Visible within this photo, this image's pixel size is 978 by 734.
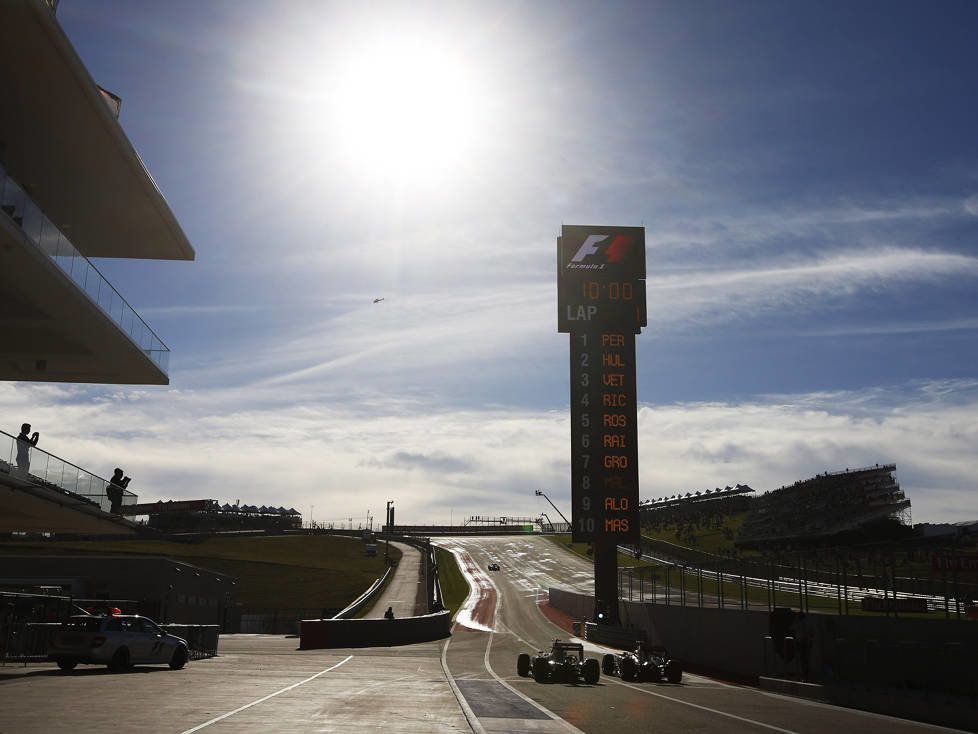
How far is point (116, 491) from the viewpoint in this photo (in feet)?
136

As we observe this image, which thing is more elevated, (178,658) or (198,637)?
(178,658)

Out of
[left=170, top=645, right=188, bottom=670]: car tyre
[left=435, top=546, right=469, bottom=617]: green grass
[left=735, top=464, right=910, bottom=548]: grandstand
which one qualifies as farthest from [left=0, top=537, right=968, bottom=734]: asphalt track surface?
[left=735, top=464, right=910, bottom=548]: grandstand

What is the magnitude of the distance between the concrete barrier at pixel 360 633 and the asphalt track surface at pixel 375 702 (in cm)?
531

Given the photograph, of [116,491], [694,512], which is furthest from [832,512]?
[116,491]

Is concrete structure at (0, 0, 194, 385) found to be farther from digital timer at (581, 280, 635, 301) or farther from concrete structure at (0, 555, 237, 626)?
digital timer at (581, 280, 635, 301)

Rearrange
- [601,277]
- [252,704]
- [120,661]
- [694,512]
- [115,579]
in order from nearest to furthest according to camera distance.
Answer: [252,704], [120,661], [601,277], [115,579], [694,512]

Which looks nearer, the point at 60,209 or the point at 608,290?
the point at 60,209

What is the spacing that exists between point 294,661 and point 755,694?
16174 millimetres

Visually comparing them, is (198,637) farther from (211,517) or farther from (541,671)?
(211,517)

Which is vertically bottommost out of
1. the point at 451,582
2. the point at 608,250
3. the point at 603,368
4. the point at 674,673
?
the point at 451,582

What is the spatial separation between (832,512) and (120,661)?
329 feet

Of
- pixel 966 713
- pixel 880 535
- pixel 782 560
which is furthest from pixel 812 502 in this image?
pixel 966 713

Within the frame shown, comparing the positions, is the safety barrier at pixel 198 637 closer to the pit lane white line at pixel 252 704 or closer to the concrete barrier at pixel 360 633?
the concrete barrier at pixel 360 633

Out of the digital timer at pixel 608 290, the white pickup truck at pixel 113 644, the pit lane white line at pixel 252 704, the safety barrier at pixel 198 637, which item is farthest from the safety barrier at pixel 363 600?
the pit lane white line at pixel 252 704
